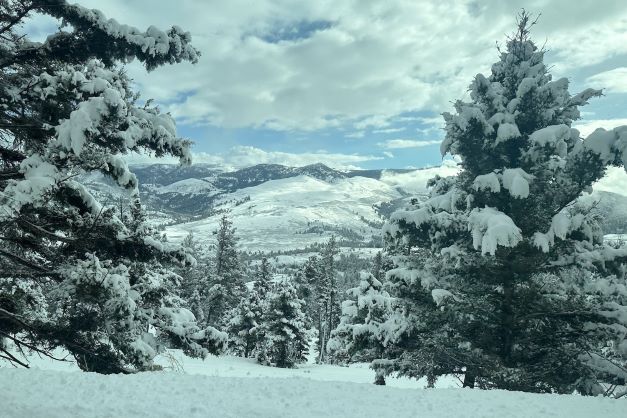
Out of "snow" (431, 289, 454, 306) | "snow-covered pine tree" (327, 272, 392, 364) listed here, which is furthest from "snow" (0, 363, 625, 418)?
"snow-covered pine tree" (327, 272, 392, 364)

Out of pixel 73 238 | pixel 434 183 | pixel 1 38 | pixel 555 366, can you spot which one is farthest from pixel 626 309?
pixel 1 38

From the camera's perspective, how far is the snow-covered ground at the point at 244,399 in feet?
25.8

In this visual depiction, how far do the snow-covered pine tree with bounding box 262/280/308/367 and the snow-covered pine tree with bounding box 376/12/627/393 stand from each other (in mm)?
30387

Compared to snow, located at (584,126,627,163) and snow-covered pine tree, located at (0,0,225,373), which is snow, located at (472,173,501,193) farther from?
snow-covered pine tree, located at (0,0,225,373)

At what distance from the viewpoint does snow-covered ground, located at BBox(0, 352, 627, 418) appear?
786cm

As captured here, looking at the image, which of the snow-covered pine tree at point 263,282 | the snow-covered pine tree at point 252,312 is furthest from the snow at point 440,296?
the snow-covered pine tree at point 263,282

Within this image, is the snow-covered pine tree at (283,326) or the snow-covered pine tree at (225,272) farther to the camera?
the snow-covered pine tree at (225,272)

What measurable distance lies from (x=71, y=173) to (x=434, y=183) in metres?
10.3

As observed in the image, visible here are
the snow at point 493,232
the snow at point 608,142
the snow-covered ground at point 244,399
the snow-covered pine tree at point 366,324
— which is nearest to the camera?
the snow-covered ground at point 244,399

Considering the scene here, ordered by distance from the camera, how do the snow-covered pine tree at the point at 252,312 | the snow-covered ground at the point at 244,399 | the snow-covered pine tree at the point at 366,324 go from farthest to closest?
the snow-covered pine tree at the point at 252,312 → the snow-covered pine tree at the point at 366,324 → the snow-covered ground at the point at 244,399

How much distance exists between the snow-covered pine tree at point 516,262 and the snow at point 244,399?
4.82 feet

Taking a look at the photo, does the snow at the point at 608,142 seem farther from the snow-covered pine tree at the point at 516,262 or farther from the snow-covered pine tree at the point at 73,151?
the snow-covered pine tree at the point at 73,151

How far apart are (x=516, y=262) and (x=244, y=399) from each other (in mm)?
7050

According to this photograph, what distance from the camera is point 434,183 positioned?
13.6 m
